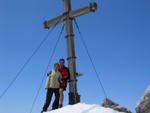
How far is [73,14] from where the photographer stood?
14.1 m

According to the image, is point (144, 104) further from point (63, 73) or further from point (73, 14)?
point (73, 14)

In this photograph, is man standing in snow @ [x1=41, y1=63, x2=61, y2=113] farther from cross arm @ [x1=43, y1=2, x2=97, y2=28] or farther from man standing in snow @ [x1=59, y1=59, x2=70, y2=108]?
cross arm @ [x1=43, y1=2, x2=97, y2=28]

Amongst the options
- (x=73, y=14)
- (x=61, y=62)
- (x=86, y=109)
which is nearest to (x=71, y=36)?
(x=73, y=14)

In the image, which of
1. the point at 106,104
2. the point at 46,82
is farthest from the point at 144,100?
the point at 46,82

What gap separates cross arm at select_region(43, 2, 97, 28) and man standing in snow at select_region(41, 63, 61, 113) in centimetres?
223

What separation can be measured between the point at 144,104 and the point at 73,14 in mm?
4807

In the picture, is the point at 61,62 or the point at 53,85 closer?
the point at 53,85

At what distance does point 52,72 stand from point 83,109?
396 cm

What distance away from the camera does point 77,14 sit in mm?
13938

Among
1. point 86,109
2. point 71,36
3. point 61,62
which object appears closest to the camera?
point 86,109

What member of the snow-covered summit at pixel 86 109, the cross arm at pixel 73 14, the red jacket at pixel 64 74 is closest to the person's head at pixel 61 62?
the red jacket at pixel 64 74

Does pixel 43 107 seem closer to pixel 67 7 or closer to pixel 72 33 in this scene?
pixel 72 33

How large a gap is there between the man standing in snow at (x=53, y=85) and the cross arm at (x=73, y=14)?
87.7 inches

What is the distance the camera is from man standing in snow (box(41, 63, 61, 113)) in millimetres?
13578
